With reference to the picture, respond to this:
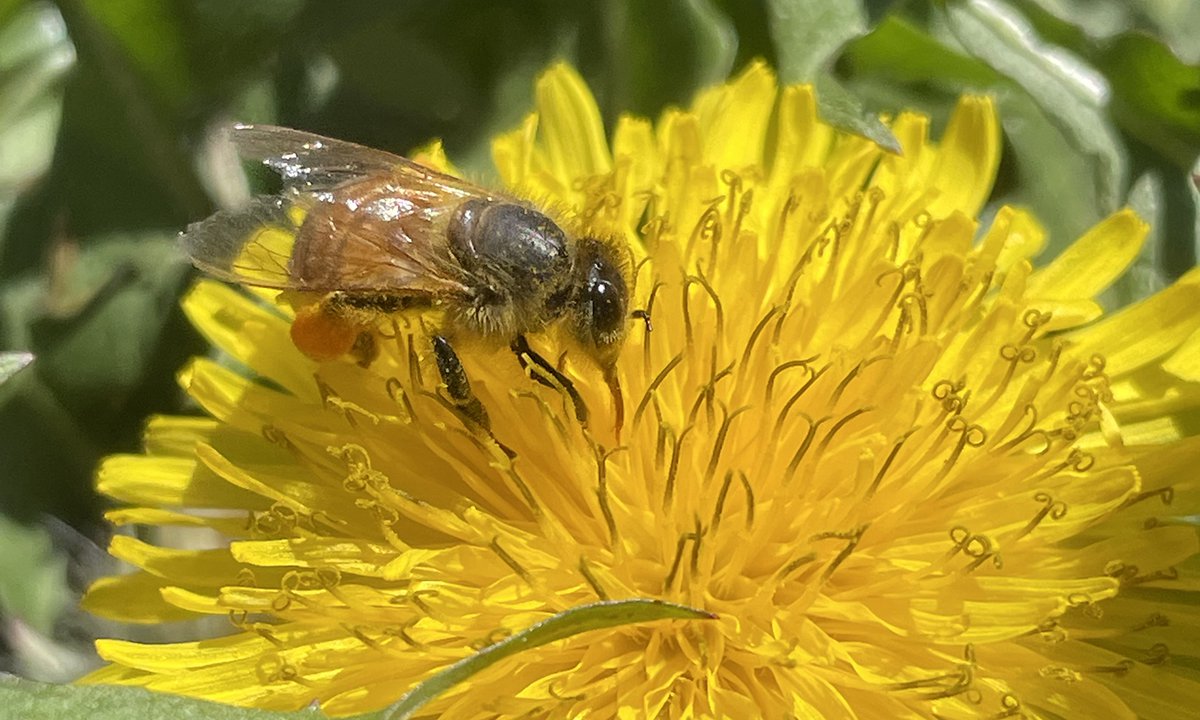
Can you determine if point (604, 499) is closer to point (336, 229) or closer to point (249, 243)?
point (336, 229)

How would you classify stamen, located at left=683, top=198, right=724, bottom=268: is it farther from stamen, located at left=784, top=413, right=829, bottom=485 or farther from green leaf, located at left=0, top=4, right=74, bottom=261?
green leaf, located at left=0, top=4, right=74, bottom=261

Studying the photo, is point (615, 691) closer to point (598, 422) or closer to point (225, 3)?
point (598, 422)

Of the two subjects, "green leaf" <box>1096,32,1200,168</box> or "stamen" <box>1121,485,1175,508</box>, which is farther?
"green leaf" <box>1096,32,1200,168</box>

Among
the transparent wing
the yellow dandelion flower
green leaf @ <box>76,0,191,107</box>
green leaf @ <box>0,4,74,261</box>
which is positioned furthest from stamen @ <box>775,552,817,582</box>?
green leaf @ <box>0,4,74,261</box>

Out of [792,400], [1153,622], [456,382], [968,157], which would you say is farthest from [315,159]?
Answer: [1153,622]

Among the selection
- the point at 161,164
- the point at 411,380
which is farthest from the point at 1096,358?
the point at 161,164

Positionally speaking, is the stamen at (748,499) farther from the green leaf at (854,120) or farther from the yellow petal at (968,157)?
the yellow petal at (968,157)

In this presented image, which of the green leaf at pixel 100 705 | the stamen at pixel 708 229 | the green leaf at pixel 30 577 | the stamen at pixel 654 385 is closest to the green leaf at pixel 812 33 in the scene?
the stamen at pixel 708 229
